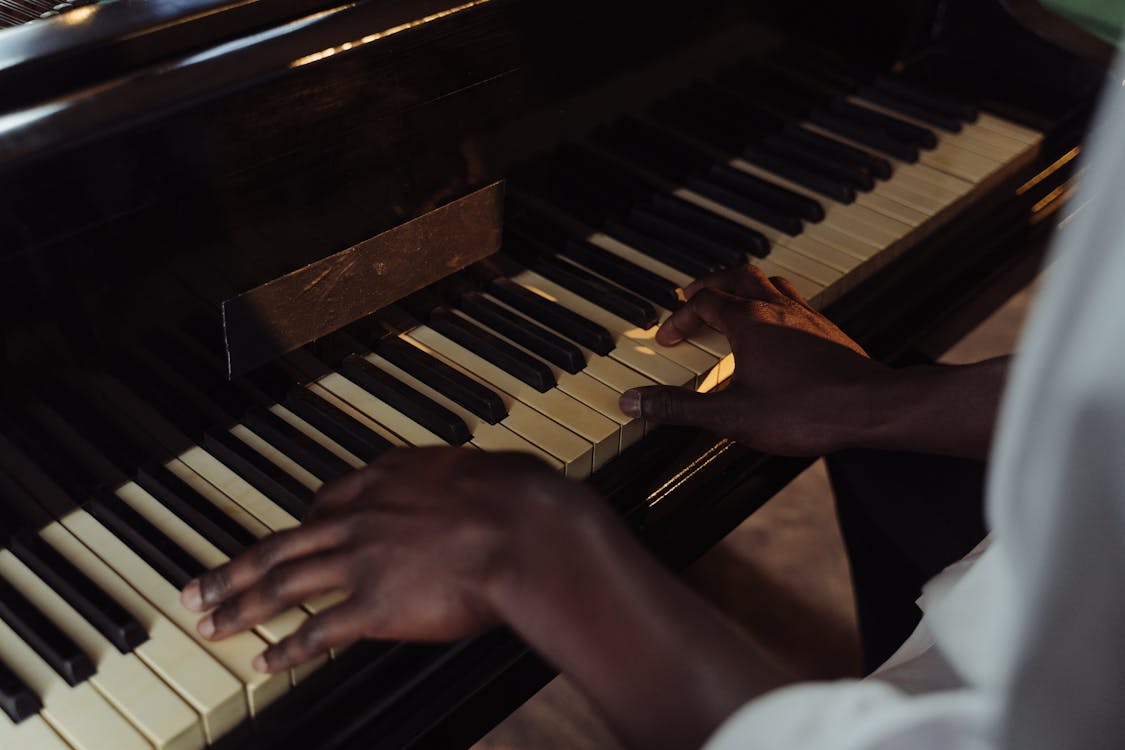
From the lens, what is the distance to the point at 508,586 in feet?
2.72

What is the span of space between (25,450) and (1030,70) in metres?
1.59

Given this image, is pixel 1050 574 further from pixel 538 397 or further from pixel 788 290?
pixel 788 290

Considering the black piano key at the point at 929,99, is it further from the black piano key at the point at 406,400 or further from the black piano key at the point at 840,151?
the black piano key at the point at 406,400

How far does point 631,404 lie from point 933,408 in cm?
33

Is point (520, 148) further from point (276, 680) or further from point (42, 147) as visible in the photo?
point (276, 680)

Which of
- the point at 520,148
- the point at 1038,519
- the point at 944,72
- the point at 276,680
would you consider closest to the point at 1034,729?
the point at 1038,519

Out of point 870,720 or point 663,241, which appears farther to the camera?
point 663,241

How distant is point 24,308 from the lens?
3.25 feet

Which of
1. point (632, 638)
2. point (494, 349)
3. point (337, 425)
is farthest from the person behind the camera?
point (494, 349)

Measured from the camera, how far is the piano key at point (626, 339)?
1.34 metres

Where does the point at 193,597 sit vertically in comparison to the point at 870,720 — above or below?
below

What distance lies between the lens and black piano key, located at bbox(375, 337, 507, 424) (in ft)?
4.11

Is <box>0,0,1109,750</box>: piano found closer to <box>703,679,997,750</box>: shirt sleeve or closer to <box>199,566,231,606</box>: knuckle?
<box>199,566,231,606</box>: knuckle

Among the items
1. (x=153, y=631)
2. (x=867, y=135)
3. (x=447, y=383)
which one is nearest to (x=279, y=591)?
(x=153, y=631)
